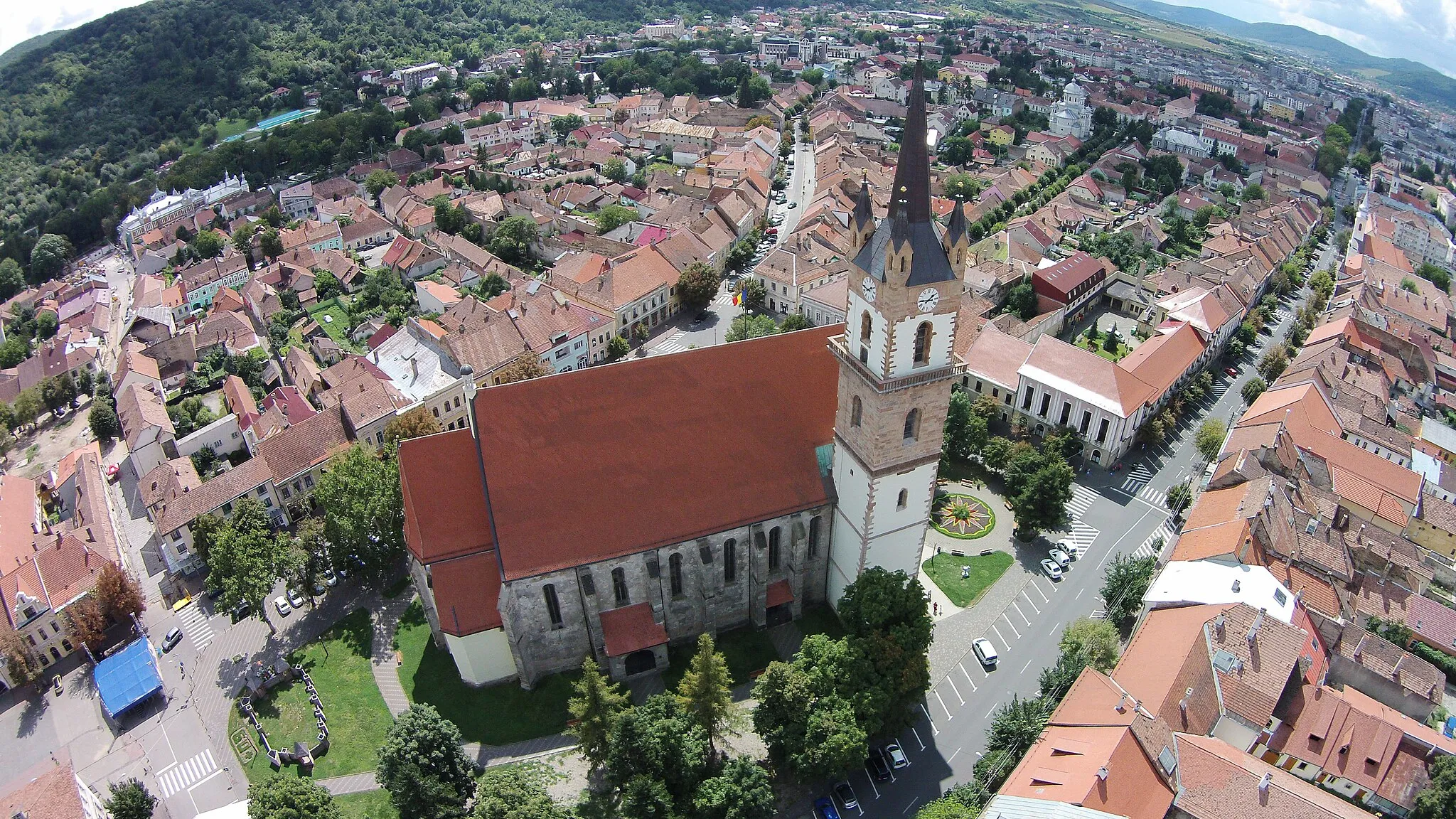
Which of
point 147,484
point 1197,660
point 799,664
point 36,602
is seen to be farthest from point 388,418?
point 1197,660

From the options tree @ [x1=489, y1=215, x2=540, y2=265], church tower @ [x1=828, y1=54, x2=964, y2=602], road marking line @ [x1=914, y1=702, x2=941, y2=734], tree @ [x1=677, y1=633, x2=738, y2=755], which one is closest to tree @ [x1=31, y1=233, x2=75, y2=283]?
tree @ [x1=489, y1=215, x2=540, y2=265]

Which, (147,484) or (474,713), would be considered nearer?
(474,713)

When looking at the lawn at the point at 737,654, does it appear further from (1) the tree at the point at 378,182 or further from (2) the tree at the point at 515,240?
(1) the tree at the point at 378,182

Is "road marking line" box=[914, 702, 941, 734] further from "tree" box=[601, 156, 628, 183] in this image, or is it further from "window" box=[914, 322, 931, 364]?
"tree" box=[601, 156, 628, 183]

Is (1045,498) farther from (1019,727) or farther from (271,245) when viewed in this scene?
(271,245)

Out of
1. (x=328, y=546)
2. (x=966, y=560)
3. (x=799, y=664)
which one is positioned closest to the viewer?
(x=799, y=664)

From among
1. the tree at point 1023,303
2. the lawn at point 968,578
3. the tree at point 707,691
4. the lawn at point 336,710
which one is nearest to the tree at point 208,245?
the lawn at point 336,710

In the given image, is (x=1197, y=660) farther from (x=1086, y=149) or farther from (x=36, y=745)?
(x=1086, y=149)
